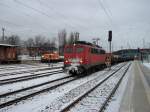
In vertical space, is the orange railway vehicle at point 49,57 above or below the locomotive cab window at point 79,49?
below

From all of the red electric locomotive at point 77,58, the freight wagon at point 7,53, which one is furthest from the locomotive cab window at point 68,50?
the freight wagon at point 7,53

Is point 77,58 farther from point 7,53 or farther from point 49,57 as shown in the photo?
point 49,57

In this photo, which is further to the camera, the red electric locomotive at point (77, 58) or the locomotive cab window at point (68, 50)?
the locomotive cab window at point (68, 50)

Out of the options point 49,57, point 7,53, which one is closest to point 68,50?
point 7,53

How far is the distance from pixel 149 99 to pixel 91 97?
8.28ft

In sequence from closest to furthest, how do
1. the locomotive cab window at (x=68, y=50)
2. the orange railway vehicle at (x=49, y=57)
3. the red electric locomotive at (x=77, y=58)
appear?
1. the red electric locomotive at (x=77, y=58)
2. the locomotive cab window at (x=68, y=50)
3. the orange railway vehicle at (x=49, y=57)

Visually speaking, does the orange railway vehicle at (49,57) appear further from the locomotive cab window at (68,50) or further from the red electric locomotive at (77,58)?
the red electric locomotive at (77,58)

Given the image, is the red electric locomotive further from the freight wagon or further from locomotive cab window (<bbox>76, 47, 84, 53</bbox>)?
the freight wagon

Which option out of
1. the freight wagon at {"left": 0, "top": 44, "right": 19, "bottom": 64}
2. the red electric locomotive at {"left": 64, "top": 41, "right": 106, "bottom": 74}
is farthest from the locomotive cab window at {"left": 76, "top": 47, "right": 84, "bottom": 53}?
the freight wagon at {"left": 0, "top": 44, "right": 19, "bottom": 64}

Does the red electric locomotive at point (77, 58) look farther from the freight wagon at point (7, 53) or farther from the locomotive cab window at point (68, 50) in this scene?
the freight wagon at point (7, 53)

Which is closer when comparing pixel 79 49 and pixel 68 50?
pixel 79 49

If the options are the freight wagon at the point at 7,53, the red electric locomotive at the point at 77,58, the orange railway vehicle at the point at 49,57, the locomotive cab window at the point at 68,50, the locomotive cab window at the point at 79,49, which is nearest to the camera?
the red electric locomotive at the point at 77,58

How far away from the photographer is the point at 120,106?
34.7ft

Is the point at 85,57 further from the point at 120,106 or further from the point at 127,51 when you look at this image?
the point at 127,51
